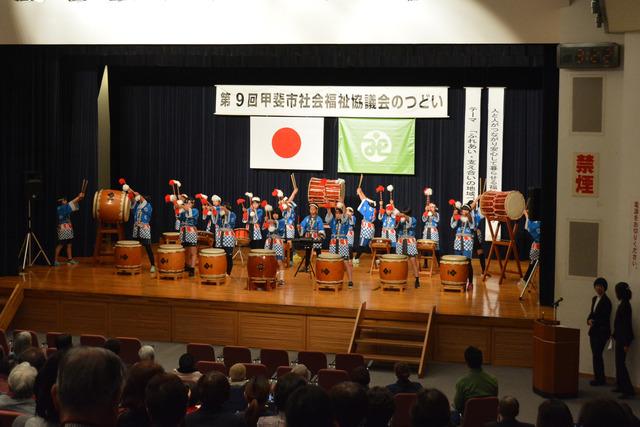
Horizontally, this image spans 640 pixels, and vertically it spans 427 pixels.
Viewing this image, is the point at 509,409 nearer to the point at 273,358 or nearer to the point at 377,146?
the point at 273,358

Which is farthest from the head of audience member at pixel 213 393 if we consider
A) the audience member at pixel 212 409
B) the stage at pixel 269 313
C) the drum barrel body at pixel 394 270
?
the drum barrel body at pixel 394 270

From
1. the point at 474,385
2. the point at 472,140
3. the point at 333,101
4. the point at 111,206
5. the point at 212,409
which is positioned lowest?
the point at 474,385

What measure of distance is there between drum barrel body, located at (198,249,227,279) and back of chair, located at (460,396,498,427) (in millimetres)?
6603

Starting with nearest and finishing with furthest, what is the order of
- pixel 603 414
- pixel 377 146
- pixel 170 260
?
pixel 603 414 → pixel 170 260 → pixel 377 146

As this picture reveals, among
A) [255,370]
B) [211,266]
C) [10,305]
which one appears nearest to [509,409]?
[255,370]

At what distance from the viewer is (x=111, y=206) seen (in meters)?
13.8

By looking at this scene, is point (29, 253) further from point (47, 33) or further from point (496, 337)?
point (496, 337)

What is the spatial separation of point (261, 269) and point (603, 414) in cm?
931

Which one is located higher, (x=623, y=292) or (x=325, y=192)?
(x=325, y=192)

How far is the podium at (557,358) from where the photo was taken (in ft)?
28.7

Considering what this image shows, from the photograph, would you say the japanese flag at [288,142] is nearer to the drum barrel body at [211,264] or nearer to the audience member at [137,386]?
the drum barrel body at [211,264]

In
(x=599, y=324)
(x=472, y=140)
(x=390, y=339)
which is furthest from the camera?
(x=472, y=140)

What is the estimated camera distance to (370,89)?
1556 cm

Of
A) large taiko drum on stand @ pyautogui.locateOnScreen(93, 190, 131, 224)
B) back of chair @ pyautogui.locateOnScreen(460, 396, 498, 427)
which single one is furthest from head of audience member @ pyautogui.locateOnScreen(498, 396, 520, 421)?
large taiko drum on stand @ pyautogui.locateOnScreen(93, 190, 131, 224)
